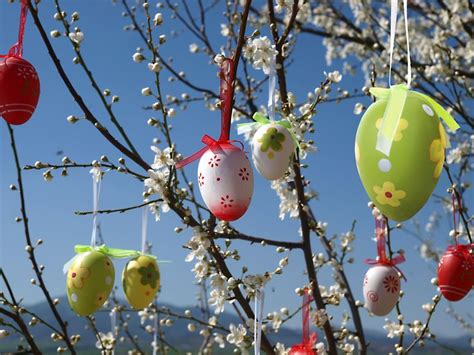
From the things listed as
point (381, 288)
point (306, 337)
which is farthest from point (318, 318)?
point (381, 288)

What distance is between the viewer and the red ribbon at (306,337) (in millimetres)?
1887

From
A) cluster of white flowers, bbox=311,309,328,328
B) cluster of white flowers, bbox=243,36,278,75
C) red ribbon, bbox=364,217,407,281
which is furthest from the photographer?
red ribbon, bbox=364,217,407,281

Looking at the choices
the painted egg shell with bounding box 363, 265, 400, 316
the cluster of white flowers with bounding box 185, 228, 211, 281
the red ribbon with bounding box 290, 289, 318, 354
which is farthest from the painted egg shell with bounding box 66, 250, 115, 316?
the painted egg shell with bounding box 363, 265, 400, 316

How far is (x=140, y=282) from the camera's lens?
1.96 metres

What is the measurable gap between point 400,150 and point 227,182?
17.5 inches

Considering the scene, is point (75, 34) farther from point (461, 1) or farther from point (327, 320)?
point (461, 1)

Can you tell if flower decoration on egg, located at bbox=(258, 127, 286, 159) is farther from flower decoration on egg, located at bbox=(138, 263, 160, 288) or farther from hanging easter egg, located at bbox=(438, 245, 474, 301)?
hanging easter egg, located at bbox=(438, 245, 474, 301)

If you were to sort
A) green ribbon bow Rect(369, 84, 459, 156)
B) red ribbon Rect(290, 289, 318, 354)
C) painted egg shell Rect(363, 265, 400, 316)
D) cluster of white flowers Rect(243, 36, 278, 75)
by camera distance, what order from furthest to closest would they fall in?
painted egg shell Rect(363, 265, 400, 316)
red ribbon Rect(290, 289, 318, 354)
cluster of white flowers Rect(243, 36, 278, 75)
green ribbon bow Rect(369, 84, 459, 156)

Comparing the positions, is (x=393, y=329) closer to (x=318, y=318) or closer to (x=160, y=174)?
(x=318, y=318)

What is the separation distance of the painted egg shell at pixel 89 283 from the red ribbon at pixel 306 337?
0.64 m

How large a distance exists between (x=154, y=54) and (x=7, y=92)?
0.43 meters

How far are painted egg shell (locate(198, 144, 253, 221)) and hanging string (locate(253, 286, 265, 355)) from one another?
296mm

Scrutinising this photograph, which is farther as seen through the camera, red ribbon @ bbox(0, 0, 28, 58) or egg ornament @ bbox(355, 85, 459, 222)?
red ribbon @ bbox(0, 0, 28, 58)

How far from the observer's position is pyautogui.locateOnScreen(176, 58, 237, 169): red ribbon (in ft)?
4.99
